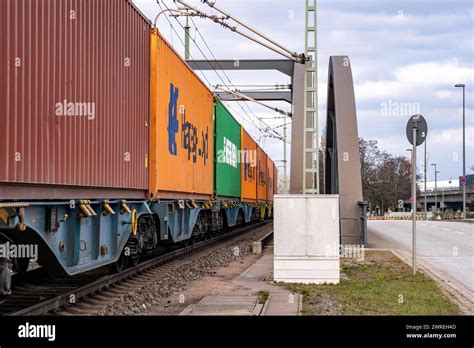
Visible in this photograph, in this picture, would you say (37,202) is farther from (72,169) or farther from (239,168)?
(239,168)

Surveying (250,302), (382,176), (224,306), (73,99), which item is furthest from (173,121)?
(382,176)

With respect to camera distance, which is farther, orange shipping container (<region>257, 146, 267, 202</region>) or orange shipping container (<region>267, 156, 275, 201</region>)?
orange shipping container (<region>267, 156, 275, 201</region>)

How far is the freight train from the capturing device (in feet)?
20.3

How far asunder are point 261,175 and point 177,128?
65.4 feet

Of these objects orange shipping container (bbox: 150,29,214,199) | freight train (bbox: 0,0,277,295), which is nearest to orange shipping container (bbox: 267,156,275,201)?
orange shipping container (bbox: 150,29,214,199)

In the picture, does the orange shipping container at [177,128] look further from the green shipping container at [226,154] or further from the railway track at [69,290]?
the railway track at [69,290]

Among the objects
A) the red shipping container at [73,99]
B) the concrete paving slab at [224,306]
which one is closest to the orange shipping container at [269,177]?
the red shipping container at [73,99]

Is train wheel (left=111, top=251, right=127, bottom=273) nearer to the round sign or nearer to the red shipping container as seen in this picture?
the red shipping container

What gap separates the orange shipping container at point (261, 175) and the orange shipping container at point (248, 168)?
1593mm

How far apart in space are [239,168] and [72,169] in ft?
52.5

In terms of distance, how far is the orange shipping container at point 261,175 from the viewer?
3116 centimetres

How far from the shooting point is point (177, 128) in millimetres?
12727

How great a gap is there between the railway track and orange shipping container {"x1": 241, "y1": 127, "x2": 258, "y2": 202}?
1238cm
